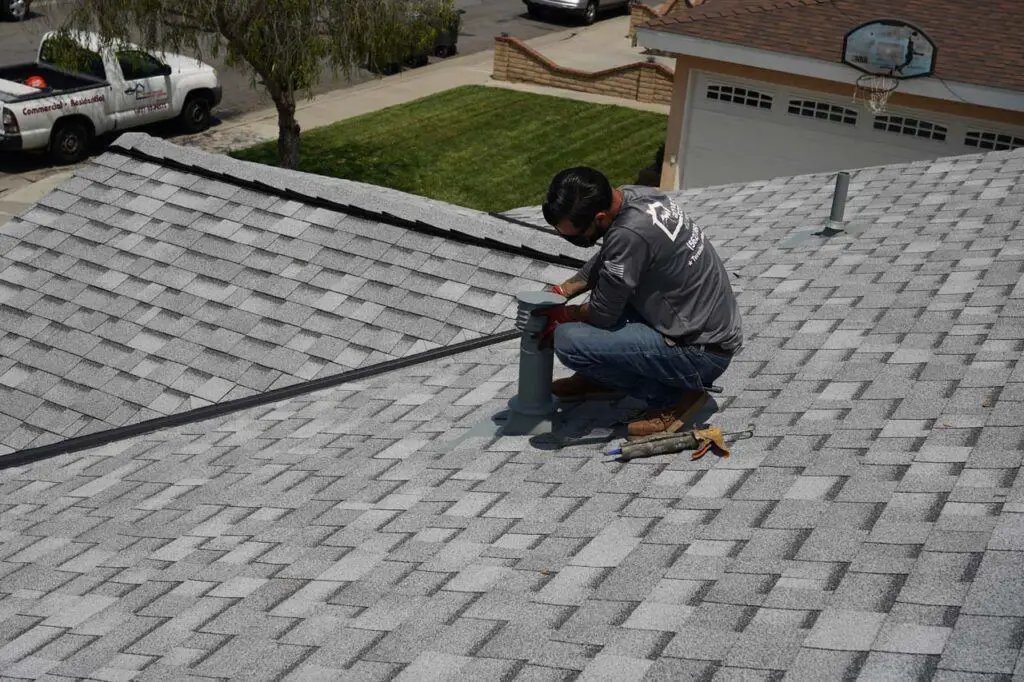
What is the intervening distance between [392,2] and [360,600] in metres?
16.7

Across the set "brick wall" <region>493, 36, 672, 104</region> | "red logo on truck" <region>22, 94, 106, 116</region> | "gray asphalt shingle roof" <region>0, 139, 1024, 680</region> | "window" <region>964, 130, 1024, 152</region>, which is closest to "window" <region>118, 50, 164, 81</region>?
"red logo on truck" <region>22, 94, 106, 116</region>

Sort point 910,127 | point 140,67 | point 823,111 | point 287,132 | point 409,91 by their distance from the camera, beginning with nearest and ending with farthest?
point 910,127
point 823,111
point 287,132
point 140,67
point 409,91

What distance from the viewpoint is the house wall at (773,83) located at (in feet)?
52.5

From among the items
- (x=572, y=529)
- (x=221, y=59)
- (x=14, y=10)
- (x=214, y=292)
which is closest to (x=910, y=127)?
(x=214, y=292)

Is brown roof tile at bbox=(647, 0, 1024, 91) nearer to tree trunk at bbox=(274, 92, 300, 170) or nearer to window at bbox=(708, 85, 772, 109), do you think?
window at bbox=(708, 85, 772, 109)

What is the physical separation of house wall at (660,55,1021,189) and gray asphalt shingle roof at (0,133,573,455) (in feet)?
31.8

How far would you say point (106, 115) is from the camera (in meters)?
22.2

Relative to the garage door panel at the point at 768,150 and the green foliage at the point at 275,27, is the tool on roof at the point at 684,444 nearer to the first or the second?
the garage door panel at the point at 768,150

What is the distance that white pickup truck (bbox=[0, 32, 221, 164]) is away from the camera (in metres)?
20.5

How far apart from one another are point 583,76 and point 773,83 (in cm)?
1116

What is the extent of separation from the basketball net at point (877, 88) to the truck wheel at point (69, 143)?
48.0 ft

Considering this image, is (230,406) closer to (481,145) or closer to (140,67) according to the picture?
(140,67)

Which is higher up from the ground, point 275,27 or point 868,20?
point 868,20

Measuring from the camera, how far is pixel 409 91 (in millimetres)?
28000
